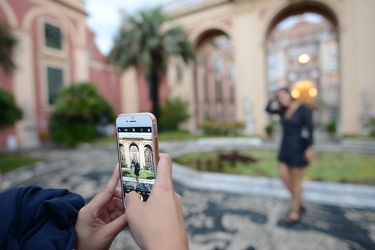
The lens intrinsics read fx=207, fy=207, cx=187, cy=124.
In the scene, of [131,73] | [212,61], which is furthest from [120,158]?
[212,61]

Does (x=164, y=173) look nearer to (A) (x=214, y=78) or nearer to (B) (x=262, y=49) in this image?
(B) (x=262, y=49)

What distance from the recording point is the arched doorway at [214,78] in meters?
16.8

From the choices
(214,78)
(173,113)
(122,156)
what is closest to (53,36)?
(173,113)

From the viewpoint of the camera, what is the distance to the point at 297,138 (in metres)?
2.85

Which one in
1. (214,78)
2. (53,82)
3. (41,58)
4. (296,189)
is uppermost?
(214,78)

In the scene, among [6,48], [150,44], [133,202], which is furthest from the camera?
[150,44]

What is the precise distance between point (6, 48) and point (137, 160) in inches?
259

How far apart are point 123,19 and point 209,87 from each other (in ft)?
39.2

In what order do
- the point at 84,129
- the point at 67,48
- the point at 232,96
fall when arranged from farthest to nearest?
the point at 232,96, the point at 67,48, the point at 84,129

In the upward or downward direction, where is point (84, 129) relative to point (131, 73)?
downward

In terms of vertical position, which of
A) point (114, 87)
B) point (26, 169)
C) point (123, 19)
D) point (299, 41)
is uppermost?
point (299, 41)

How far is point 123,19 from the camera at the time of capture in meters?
12.2

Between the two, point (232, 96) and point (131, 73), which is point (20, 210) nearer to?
point (131, 73)

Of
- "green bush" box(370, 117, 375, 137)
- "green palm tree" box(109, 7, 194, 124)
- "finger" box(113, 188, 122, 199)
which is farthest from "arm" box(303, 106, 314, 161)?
"green bush" box(370, 117, 375, 137)
